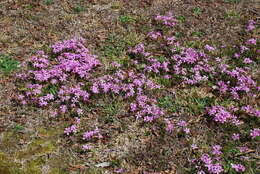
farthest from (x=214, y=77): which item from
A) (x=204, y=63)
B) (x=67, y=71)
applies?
(x=67, y=71)

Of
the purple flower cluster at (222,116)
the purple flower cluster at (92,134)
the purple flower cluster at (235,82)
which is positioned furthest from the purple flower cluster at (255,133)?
the purple flower cluster at (92,134)

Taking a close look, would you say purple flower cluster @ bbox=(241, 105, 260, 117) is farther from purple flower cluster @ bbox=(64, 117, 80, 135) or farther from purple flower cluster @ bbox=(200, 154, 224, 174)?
purple flower cluster @ bbox=(64, 117, 80, 135)

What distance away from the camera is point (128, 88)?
321 inches

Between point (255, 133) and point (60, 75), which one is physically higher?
point (60, 75)

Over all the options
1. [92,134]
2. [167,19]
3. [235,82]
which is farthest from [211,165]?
[167,19]

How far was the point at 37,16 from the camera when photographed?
1118cm

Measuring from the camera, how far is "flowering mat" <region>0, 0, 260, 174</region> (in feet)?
22.0

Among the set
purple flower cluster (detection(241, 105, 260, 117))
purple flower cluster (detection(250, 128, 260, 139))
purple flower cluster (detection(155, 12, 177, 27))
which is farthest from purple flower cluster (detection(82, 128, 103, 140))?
purple flower cluster (detection(155, 12, 177, 27))

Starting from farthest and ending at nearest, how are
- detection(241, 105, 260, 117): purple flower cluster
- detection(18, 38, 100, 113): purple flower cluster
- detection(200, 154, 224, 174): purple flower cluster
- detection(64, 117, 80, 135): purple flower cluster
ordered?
detection(18, 38, 100, 113): purple flower cluster → detection(241, 105, 260, 117): purple flower cluster → detection(64, 117, 80, 135): purple flower cluster → detection(200, 154, 224, 174): purple flower cluster

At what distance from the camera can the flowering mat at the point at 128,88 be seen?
6.70 m

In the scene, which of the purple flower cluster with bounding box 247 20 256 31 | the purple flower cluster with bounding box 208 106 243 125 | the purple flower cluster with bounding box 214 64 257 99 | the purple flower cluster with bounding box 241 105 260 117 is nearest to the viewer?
the purple flower cluster with bounding box 208 106 243 125

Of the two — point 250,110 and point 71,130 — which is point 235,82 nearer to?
point 250,110

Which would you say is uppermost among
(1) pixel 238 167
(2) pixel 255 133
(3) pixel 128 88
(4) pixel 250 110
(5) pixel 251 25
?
(5) pixel 251 25

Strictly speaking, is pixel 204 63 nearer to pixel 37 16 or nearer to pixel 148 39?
pixel 148 39
